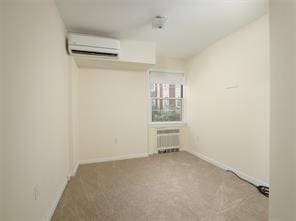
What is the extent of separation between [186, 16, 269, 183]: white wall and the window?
63 cm

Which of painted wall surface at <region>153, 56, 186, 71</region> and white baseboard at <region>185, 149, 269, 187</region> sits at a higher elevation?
painted wall surface at <region>153, 56, 186, 71</region>

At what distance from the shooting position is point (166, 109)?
14.2ft

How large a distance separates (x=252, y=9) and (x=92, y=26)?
239cm

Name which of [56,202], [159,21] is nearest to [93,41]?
[159,21]

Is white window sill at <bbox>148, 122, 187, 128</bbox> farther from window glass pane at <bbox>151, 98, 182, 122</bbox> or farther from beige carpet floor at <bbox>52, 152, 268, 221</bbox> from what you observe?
beige carpet floor at <bbox>52, 152, 268, 221</bbox>

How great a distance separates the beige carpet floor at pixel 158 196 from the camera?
5.79 ft

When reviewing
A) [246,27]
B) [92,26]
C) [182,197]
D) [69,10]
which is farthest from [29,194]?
[246,27]

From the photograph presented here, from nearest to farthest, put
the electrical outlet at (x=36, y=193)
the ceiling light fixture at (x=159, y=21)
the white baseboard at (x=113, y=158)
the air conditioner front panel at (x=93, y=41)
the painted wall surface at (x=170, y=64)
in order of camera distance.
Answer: the electrical outlet at (x=36, y=193)
the ceiling light fixture at (x=159, y=21)
the air conditioner front panel at (x=93, y=41)
the white baseboard at (x=113, y=158)
the painted wall surface at (x=170, y=64)

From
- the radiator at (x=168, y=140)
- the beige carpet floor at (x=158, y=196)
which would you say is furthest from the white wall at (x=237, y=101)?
the radiator at (x=168, y=140)

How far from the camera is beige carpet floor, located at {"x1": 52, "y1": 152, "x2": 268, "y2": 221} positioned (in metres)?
1.76

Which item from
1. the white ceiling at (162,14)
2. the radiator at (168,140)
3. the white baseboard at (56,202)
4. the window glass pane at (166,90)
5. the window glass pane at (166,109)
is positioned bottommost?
the white baseboard at (56,202)

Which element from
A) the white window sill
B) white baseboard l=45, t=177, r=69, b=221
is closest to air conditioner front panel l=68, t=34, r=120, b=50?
the white window sill

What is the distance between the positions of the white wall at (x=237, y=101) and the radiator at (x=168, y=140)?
1.84 feet

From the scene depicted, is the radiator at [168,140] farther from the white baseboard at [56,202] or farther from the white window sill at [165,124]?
the white baseboard at [56,202]
